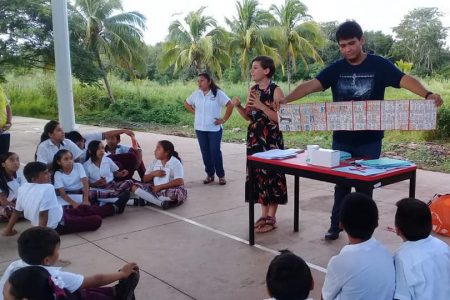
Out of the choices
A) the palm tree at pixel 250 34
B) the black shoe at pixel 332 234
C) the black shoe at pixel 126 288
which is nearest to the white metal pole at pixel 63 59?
the black shoe at pixel 332 234

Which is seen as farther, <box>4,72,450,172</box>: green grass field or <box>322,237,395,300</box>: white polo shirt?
→ <box>4,72,450,172</box>: green grass field

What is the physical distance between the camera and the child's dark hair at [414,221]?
2291 mm

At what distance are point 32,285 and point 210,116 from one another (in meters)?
4.44

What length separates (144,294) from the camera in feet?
10.7

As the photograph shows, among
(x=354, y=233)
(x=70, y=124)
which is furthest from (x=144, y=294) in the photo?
(x=70, y=124)

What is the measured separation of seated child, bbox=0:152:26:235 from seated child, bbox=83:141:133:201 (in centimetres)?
74

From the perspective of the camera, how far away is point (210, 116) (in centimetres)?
643

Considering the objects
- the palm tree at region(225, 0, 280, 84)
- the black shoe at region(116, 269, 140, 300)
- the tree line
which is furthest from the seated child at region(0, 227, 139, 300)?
the palm tree at region(225, 0, 280, 84)

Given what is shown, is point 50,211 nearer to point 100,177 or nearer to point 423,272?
point 100,177

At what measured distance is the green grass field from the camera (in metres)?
10.2

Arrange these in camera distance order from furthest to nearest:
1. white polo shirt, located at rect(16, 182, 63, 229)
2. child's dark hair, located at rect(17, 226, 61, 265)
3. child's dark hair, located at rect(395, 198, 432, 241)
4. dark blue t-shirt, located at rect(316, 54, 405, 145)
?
1. white polo shirt, located at rect(16, 182, 63, 229)
2. dark blue t-shirt, located at rect(316, 54, 405, 145)
3. child's dark hair, located at rect(17, 226, 61, 265)
4. child's dark hair, located at rect(395, 198, 432, 241)

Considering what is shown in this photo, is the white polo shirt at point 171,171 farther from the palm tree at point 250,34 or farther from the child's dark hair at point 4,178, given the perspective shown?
the palm tree at point 250,34

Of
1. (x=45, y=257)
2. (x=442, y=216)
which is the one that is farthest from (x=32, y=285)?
(x=442, y=216)

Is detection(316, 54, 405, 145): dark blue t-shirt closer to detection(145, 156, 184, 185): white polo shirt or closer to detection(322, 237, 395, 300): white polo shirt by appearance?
detection(322, 237, 395, 300): white polo shirt
